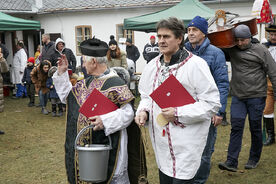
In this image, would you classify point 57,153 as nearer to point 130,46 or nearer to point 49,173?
point 49,173

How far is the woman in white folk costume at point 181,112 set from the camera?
2.68 m

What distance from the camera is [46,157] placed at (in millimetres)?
5852

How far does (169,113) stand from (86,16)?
1773cm

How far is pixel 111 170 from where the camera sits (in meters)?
3.22

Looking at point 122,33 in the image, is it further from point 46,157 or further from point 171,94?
point 171,94

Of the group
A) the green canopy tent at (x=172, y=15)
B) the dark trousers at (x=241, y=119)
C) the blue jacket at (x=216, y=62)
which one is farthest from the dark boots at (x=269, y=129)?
the green canopy tent at (x=172, y=15)

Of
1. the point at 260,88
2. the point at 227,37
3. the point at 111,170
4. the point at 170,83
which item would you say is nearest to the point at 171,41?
the point at 170,83

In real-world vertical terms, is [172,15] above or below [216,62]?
above

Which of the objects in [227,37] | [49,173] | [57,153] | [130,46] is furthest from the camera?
[130,46]

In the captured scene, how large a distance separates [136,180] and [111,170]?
0.98ft

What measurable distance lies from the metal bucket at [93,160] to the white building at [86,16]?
48.2 ft

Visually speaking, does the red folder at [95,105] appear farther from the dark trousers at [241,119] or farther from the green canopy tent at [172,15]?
the green canopy tent at [172,15]

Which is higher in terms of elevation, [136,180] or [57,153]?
[136,180]

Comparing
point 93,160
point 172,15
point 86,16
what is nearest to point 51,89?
point 172,15
